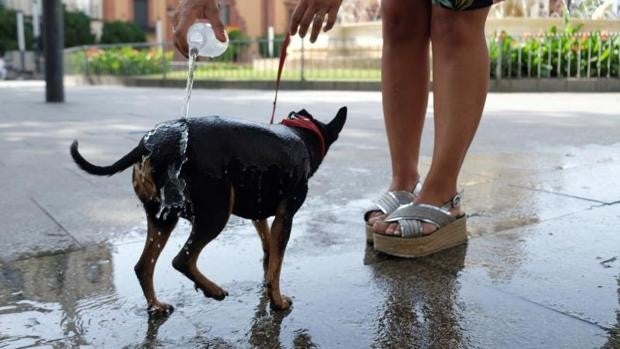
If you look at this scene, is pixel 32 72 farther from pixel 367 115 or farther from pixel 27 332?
pixel 27 332

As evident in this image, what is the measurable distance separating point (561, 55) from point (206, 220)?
11.5 metres

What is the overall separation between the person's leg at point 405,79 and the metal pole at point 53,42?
7.27 meters

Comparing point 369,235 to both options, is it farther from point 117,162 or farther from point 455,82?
point 117,162

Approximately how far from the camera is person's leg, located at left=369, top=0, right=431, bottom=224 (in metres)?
2.40

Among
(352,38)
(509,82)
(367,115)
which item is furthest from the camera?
(352,38)

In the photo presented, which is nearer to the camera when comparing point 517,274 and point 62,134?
point 517,274

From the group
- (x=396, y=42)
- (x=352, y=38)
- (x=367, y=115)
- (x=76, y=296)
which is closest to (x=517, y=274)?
(x=396, y=42)

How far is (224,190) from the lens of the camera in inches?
61.0

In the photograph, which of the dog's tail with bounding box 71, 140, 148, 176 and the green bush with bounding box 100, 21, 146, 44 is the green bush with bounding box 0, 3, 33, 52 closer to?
the green bush with bounding box 100, 21, 146, 44

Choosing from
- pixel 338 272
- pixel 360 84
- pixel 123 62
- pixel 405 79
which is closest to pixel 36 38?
pixel 123 62

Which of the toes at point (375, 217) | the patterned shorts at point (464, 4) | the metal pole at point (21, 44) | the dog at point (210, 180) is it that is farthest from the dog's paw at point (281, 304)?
the metal pole at point (21, 44)

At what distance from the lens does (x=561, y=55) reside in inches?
466

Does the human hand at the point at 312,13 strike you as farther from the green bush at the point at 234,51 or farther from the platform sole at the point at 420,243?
the green bush at the point at 234,51

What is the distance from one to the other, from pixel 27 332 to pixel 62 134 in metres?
4.27
